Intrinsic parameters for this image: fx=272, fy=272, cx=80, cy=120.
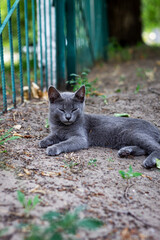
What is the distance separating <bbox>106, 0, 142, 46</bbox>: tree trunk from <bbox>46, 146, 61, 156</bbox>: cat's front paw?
9344mm

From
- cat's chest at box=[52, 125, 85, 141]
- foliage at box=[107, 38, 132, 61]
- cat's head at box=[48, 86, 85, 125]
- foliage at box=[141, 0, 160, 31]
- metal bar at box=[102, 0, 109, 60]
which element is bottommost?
cat's chest at box=[52, 125, 85, 141]

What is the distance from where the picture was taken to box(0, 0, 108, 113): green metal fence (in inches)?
A: 141

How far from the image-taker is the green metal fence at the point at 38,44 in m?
3.58

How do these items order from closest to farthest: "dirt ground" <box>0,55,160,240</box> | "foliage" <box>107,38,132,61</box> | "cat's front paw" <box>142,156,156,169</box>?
"dirt ground" <box>0,55,160,240</box> → "cat's front paw" <box>142,156,156,169</box> → "foliage" <box>107,38,132,61</box>

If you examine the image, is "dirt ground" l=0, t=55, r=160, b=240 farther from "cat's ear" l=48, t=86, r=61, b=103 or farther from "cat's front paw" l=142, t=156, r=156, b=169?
"cat's ear" l=48, t=86, r=61, b=103

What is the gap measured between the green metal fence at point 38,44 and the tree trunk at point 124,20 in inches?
114

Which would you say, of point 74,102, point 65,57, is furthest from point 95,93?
point 74,102

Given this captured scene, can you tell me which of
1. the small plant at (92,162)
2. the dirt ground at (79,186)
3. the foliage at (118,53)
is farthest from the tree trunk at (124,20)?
the small plant at (92,162)

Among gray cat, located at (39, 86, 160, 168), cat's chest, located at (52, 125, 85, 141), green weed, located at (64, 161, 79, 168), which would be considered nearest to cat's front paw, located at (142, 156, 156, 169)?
gray cat, located at (39, 86, 160, 168)

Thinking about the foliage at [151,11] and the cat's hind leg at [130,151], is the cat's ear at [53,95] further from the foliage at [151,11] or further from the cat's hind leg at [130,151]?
the foliage at [151,11]

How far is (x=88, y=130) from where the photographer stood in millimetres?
3350

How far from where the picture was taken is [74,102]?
3215 mm

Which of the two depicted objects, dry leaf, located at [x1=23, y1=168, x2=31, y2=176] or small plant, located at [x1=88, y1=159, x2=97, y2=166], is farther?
small plant, located at [x1=88, y1=159, x2=97, y2=166]

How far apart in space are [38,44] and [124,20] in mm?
6987
